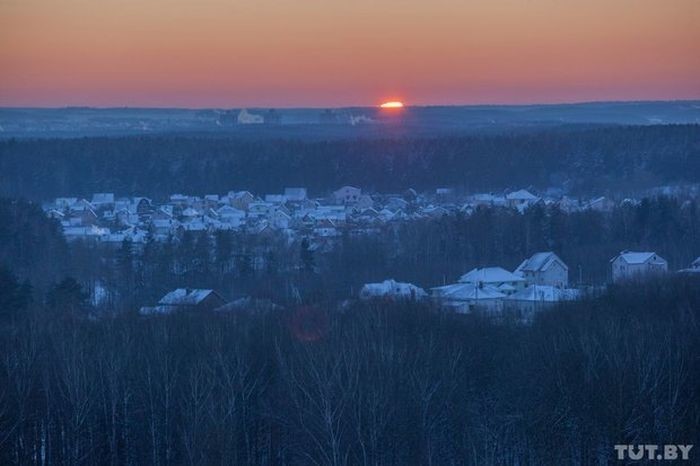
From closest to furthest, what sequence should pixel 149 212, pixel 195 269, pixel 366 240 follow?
pixel 195 269 < pixel 366 240 < pixel 149 212

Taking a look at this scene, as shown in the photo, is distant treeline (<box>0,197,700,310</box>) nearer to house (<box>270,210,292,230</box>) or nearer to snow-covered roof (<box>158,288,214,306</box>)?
snow-covered roof (<box>158,288,214,306</box>)

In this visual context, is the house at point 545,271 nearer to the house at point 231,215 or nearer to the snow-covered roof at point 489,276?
the snow-covered roof at point 489,276

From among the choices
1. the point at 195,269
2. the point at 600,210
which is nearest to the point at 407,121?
the point at 600,210

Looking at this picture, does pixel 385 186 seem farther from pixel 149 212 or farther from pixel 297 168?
pixel 149 212

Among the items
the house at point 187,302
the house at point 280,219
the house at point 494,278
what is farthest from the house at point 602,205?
the house at point 187,302

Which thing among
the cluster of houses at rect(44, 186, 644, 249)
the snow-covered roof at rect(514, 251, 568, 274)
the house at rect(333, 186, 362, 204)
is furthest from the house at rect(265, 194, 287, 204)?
the snow-covered roof at rect(514, 251, 568, 274)

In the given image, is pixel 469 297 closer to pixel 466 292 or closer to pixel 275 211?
pixel 466 292

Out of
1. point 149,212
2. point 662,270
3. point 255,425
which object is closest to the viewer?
point 255,425

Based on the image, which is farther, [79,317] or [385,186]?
[385,186]
